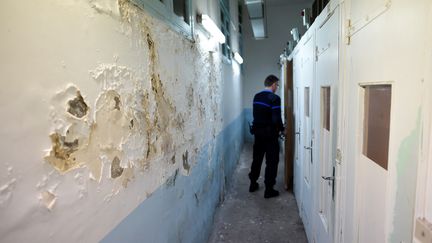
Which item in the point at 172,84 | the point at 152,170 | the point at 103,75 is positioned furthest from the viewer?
the point at 172,84

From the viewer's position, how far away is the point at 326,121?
199 cm

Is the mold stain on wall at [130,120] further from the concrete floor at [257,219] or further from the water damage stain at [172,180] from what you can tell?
the concrete floor at [257,219]

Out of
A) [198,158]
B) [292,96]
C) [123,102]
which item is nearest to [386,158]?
[123,102]

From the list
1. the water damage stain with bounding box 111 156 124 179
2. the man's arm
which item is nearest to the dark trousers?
the man's arm

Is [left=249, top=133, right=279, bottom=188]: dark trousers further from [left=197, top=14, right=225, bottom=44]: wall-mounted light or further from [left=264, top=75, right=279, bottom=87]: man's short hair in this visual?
[left=197, top=14, right=225, bottom=44]: wall-mounted light

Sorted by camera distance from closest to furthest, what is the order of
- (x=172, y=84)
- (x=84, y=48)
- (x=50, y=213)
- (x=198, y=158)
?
(x=50, y=213), (x=84, y=48), (x=172, y=84), (x=198, y=158)

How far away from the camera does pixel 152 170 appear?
1.46m

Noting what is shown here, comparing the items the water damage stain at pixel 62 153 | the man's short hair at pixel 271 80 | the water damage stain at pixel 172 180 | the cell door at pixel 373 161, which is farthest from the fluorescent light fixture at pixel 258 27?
the water damage stain at pixel 62 153

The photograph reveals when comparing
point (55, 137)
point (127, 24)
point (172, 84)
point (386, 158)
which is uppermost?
point (127, 24)

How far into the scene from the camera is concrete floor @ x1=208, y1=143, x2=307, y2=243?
9.20 feet

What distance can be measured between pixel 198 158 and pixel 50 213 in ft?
5.58

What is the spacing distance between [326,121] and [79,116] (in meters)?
1.65

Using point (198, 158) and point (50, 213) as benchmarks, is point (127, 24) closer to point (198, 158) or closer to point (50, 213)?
point (50, 213)

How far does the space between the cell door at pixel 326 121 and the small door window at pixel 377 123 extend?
0.37 meters
